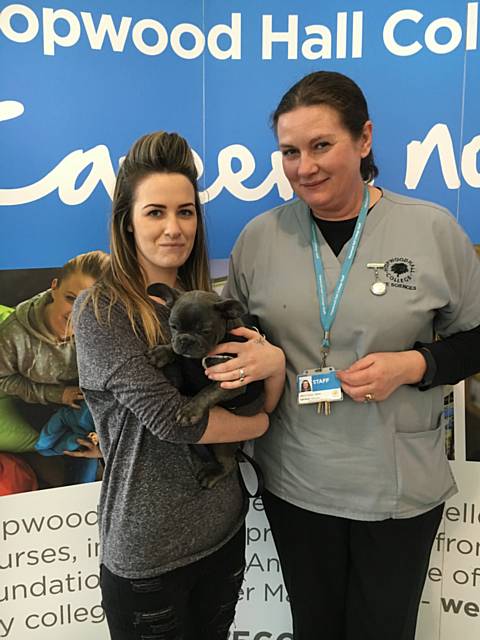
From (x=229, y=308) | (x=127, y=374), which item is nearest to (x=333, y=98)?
(x=229, y=308)

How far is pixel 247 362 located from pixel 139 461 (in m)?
0.30

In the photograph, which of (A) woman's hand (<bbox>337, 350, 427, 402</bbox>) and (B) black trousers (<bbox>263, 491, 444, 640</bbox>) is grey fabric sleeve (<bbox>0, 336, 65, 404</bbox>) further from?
(A) woman's hand (<bbox>337, 350, 427, 402</bbox>)

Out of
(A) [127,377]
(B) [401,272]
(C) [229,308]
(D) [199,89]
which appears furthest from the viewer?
(D) [199,89]

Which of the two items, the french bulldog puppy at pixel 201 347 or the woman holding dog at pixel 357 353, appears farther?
the woman holding dog at pixel 357 353

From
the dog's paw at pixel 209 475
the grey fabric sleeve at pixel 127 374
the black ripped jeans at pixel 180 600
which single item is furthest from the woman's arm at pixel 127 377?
the black ripped jeans at pixel 180 600

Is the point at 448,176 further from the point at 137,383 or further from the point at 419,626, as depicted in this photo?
the point at 419,626

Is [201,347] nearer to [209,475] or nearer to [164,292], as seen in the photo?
[164,292]

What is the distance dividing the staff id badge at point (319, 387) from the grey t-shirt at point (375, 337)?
4cm

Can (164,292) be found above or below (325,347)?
above

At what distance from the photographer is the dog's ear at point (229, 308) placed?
114 cm

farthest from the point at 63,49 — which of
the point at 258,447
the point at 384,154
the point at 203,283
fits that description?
the point at 258,447

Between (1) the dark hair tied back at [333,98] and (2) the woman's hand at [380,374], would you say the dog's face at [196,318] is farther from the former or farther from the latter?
(1) the dark hair tied back at [333,98]

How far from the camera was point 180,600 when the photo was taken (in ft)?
3.79

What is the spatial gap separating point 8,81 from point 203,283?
2.71 ft
